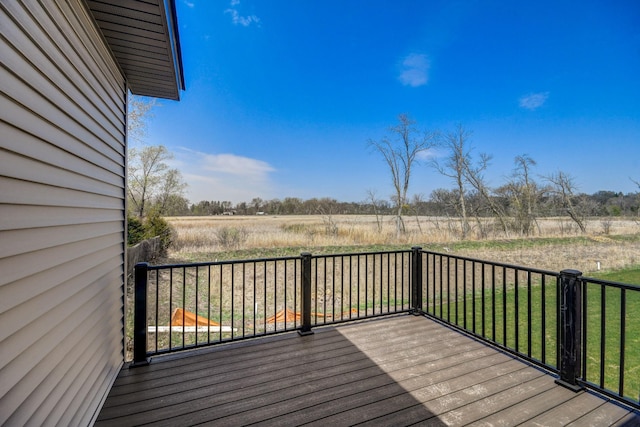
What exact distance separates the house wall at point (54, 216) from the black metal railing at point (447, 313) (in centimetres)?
65

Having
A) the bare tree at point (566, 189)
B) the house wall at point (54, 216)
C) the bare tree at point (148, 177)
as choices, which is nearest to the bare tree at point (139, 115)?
the bare tree at point (148, 177)

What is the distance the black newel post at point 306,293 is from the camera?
303 centimetres

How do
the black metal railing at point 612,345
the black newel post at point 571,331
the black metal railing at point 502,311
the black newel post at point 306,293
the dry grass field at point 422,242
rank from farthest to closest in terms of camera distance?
1. the dry grass field at point 422,242
2. the black newel post at point 306,293
3. the black metal railing at point 502,311
4. the black newel post at point 571,331
5. the black metal railing at point 612,345

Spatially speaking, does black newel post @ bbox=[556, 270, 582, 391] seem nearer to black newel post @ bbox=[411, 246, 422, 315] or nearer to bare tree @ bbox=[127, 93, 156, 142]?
black newel post @ bbox=[411, 246, 422, 315]

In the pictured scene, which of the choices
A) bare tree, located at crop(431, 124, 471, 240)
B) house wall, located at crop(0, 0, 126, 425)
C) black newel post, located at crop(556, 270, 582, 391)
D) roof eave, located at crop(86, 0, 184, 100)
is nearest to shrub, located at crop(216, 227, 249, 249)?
roof eave, located at crop(86, 0, 184, 100)

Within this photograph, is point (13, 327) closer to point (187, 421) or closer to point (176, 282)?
point (187, 421)

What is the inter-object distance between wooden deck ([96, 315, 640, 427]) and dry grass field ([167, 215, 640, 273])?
617 centimetres

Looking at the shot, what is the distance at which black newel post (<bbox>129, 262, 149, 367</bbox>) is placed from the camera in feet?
8.00

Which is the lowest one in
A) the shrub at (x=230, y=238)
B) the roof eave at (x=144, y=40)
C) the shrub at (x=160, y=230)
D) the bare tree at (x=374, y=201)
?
the shrub at (x=230, y=238)

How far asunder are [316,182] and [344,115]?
5.63 meters

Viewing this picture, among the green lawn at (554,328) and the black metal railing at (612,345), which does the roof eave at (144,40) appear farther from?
the black metal railing at (612,345)

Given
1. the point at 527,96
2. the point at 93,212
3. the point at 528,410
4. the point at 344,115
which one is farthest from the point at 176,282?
the point at 527,96

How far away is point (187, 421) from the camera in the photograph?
1751mm

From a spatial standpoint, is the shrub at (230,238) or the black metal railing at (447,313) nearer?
the black metal railing at (447,313)
